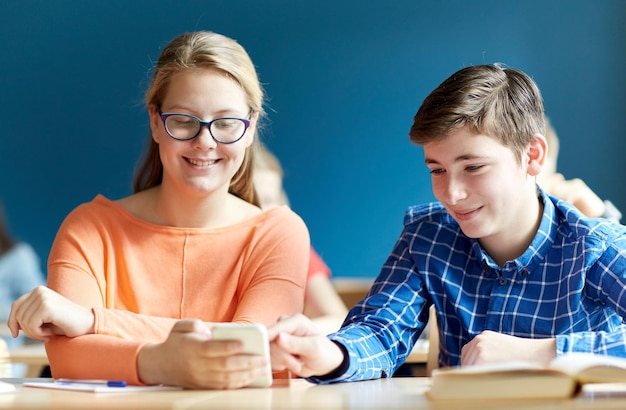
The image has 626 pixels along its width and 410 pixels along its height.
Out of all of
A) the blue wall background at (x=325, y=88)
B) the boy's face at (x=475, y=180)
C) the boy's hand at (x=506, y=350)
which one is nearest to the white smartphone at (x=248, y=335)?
the boy's hand at (x=506, y=350)

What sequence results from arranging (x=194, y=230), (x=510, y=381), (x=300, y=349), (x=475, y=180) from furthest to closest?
(x=194, y=230)
(x=475, y=180)
(x=300, y=349)
(x=510, y=381)

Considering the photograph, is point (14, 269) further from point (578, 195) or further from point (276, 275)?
point (276, 275)

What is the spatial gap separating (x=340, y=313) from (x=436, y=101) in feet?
3.90

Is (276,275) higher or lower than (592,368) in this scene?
higher

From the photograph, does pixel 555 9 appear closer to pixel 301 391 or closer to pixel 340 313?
pixel 340 313

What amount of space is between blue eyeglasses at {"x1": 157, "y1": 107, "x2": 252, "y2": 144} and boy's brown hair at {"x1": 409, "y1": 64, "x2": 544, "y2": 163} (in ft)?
1.13

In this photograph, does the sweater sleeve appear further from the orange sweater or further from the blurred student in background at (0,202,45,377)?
the blurred student in background at (0,202,45,377)

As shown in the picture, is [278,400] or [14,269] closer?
[278,400]

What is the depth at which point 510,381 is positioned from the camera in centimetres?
95

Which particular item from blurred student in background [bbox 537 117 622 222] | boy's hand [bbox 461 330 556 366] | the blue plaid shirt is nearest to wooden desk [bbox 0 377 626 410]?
boy's hand [bbox 461 330 556 366]

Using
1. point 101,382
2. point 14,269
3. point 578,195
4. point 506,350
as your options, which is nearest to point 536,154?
point 506,350

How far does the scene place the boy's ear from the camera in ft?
5.24

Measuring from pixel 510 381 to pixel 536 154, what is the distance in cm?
75

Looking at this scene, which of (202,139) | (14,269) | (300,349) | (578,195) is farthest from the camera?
(14,269)
